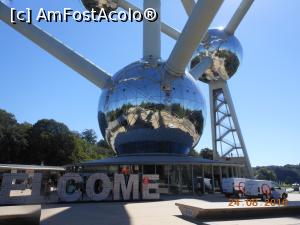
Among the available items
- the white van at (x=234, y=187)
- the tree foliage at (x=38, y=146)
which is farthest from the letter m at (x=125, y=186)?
the tree foliage at (x=38, y=146)

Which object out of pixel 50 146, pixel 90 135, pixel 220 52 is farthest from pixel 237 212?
pixel 90 135

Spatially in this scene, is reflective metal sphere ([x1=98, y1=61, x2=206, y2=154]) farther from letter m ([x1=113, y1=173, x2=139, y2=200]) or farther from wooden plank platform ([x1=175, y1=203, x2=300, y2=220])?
wooden plank platform ([x1=175, y1=203, x2=300, y2=220])

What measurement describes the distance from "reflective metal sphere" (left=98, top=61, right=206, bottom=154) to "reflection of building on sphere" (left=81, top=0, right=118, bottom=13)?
8274 millimetres

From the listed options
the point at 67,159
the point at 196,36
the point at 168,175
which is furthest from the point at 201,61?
the point at 67,159

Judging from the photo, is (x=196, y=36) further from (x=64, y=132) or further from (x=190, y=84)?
(x=64, y=132)

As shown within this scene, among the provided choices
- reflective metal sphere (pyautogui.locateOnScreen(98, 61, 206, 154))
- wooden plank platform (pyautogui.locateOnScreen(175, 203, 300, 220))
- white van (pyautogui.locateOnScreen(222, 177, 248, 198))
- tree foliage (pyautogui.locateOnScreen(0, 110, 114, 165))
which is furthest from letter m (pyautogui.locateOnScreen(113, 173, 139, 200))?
tree foliage (pyautogui.locateOnScreen(0, 110, 114, 165))

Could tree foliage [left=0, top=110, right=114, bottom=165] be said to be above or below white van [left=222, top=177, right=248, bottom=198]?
above

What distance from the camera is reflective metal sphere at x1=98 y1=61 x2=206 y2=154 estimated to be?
942 inches

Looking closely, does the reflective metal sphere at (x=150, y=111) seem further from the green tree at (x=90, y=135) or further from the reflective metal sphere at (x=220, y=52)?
the green tree at (x=90, y=135)

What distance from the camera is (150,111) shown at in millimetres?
23891

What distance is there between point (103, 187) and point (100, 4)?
1951cm

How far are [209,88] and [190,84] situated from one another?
45.2ft

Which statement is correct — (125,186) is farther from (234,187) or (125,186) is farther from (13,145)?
(13,145)

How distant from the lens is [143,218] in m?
10.7
